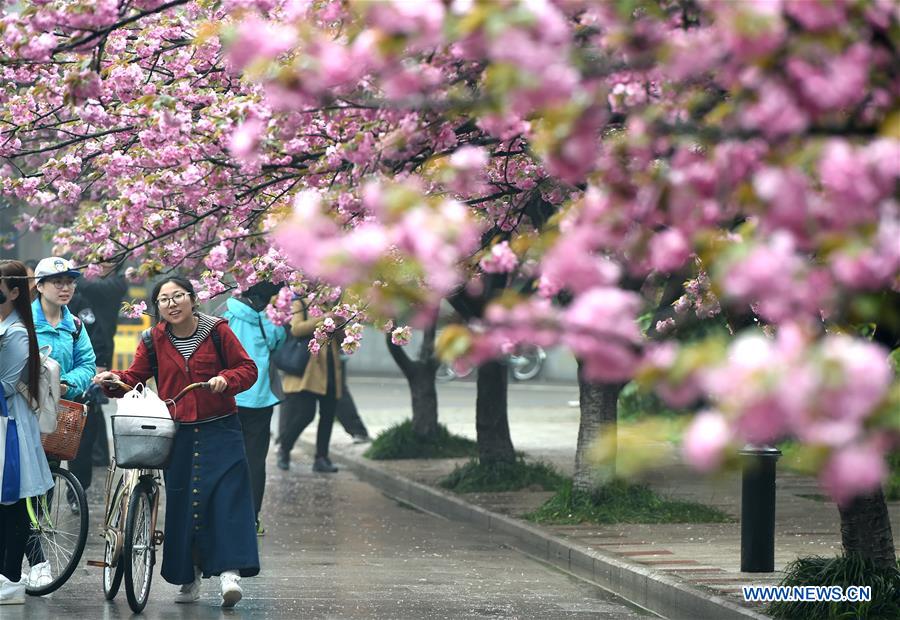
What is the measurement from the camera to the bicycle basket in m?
8.41

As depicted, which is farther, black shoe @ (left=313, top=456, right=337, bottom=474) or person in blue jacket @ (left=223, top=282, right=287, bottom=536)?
black shoe @ (left=313, top=456, right=337, bottom=474)

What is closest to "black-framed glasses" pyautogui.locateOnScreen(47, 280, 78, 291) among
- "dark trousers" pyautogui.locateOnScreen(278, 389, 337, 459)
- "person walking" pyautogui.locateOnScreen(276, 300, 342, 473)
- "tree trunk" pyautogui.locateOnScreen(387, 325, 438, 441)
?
"person walking" pyautogui.locateOnScreen(276, 300, 342, 473)

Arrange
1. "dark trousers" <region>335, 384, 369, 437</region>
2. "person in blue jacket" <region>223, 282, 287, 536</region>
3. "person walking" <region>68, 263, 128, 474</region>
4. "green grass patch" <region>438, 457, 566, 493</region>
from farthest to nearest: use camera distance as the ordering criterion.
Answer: "dark trousers" <region>335, 384, 369, 437</region> → "green grass patch" <region>438, 457, 566, 493</region> → "person walking" <region>68, 263, 128, 474</region> → "person in blue jacket" <region>223, 282, 287, 536</region>

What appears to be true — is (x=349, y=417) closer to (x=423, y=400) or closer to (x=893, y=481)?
(x=423, y=400)

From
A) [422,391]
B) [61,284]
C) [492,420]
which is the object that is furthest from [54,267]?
[422,391]

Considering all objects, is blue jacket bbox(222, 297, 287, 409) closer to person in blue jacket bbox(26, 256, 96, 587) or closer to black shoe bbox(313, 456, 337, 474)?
person in blue jacket bbox(26, 256, 96, 587)

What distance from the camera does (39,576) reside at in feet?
29.6

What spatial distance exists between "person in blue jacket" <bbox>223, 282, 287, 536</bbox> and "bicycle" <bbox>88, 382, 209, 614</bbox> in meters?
2.48

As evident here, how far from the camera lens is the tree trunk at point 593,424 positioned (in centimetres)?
1241

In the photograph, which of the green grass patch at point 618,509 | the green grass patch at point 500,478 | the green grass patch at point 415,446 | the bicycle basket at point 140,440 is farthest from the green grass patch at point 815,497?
the bicycle basket at point 140,440

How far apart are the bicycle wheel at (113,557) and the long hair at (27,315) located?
696mm

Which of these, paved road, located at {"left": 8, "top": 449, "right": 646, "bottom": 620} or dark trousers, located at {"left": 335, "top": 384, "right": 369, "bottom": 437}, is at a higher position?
dark trousers, located at {"left": 335, "top": 384, "right": 369, "bottom": 437}

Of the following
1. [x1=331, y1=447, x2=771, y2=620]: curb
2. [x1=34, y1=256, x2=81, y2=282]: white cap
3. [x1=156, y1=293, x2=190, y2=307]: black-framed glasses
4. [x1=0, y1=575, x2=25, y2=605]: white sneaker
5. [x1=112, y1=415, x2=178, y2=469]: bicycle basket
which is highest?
[x1=34, y1=256, x2=81, y2=282]: white cap

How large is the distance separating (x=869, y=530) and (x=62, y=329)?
4.82m
